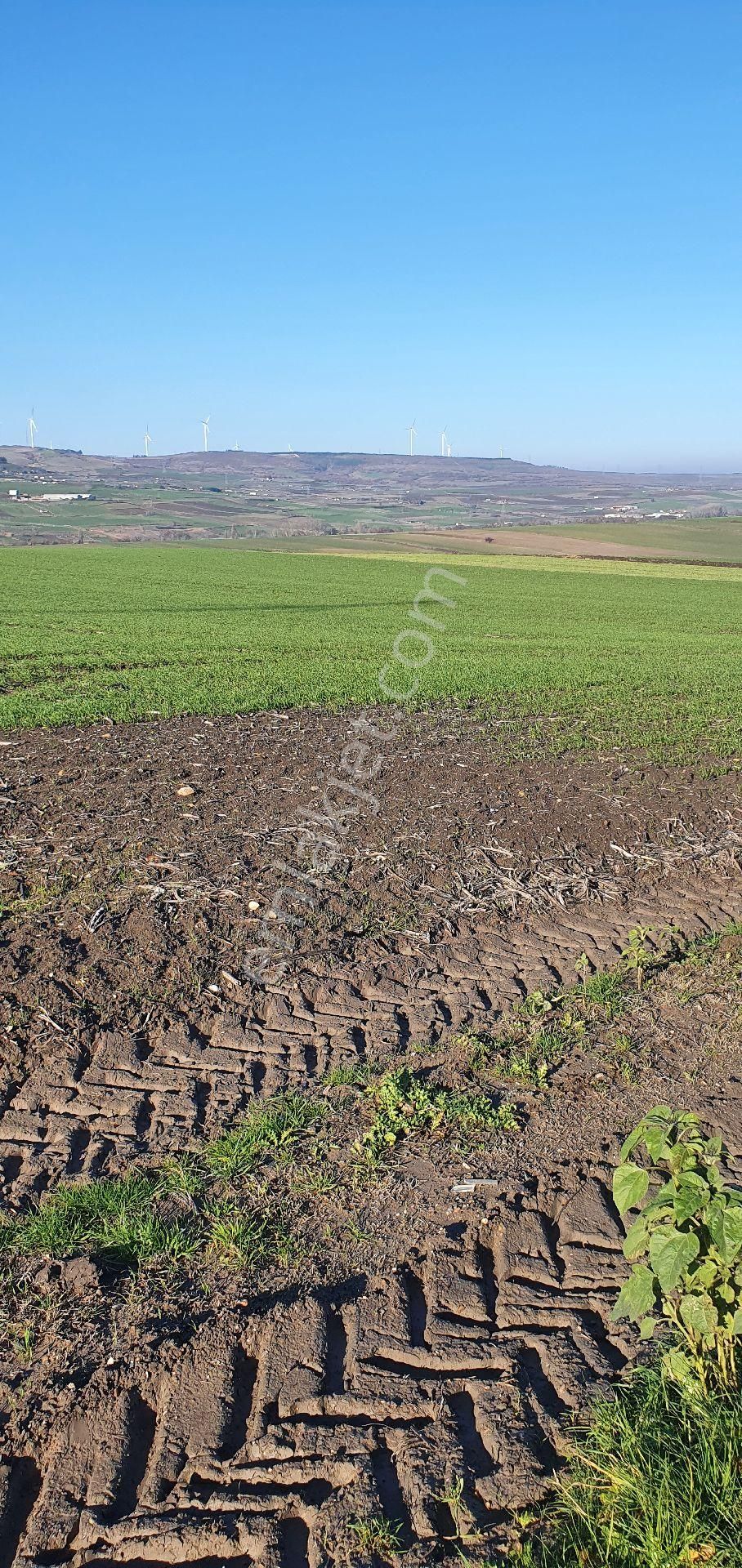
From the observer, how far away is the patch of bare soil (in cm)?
340

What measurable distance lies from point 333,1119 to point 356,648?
1981 centimetres

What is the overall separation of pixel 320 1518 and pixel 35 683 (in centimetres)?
1686

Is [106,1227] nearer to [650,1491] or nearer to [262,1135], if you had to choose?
[262,1135]

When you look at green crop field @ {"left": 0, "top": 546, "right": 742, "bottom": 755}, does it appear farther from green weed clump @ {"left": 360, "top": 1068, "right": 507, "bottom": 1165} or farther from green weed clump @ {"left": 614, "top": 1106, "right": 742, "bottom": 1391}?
green weed clump @ {"left": 614, "top": 1106, "right": 742, "bottom": 1391}

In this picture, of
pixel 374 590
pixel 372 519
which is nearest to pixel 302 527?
pixel 372 519

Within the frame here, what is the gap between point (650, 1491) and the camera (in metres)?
3.20

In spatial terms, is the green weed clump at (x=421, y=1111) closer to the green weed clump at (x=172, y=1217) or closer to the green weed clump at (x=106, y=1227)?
the green weed clump at (x=172, y=1217)

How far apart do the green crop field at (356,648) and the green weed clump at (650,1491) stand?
11.4 metres

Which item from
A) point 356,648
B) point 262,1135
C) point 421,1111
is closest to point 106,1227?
point 262,1135

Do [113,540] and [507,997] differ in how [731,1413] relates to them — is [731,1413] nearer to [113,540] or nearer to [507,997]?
[507,997]

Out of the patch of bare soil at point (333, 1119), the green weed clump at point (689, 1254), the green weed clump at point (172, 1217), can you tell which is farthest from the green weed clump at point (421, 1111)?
the green weed clump at point (689, 1254)

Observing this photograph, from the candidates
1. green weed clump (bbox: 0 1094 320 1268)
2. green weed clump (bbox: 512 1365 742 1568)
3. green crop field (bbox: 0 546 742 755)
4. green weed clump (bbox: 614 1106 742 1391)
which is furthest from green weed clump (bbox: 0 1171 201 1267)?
green crop field (bbox: 0 546 742 755)

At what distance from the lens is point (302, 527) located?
11594 centimetres

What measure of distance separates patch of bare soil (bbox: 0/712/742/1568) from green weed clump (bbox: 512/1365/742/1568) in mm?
141
